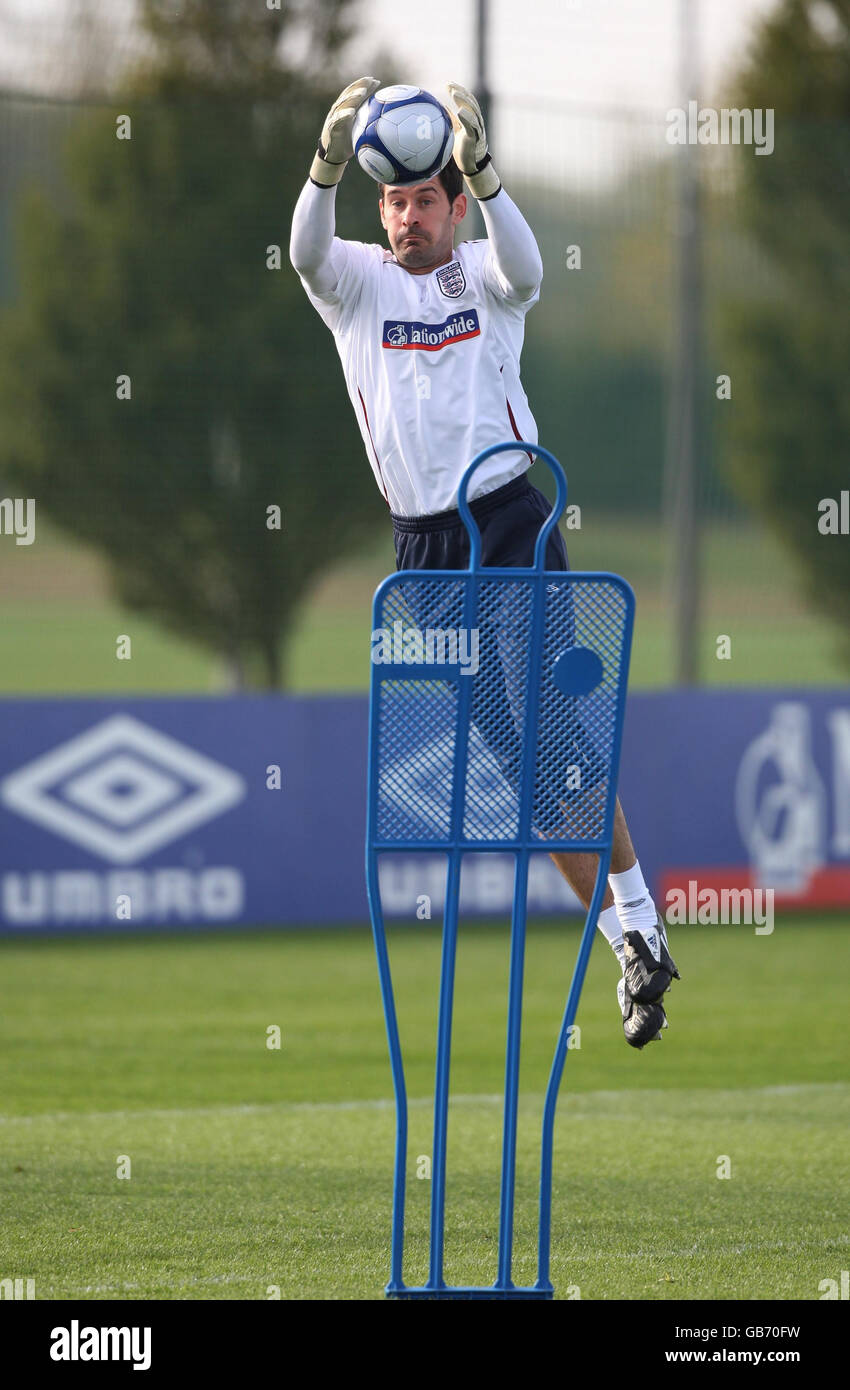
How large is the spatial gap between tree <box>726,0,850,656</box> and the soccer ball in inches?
414

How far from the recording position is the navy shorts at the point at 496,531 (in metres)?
5.10

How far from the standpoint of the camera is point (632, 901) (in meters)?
5.06

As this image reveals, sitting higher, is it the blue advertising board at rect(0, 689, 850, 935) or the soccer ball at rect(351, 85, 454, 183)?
the soccer ball at rect(351, 85, 454, 183)

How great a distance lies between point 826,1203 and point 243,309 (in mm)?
9915

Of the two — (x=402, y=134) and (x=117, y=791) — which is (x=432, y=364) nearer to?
(x=402, y=134)

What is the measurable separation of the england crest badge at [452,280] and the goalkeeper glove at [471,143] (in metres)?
0.38

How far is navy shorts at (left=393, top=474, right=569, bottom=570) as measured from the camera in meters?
5.10

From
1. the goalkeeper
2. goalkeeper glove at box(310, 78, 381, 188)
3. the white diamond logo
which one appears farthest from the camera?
the white diamond logo

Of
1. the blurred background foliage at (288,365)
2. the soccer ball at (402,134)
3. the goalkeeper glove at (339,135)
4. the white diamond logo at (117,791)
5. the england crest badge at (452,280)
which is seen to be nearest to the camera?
the goalkeeper glove at (339,135)

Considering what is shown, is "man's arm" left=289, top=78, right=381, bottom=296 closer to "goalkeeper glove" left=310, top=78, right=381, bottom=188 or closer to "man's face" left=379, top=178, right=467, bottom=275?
"goalkeeper glove" left=310, top=78, right=381, bottom=188

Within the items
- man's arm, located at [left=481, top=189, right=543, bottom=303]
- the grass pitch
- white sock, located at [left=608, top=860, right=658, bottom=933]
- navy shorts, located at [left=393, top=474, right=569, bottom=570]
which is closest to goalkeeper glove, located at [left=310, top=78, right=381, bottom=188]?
man's arm, located at [left=481, top=189, right=543, bottom=303]

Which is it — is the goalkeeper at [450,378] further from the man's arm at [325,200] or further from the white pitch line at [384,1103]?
the white pitch line at [384,1103]

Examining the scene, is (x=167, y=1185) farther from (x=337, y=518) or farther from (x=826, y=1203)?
(x=337, y=518)

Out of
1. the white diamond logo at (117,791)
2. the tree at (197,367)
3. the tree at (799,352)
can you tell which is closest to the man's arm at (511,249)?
the white diamond logo at (117,791)
